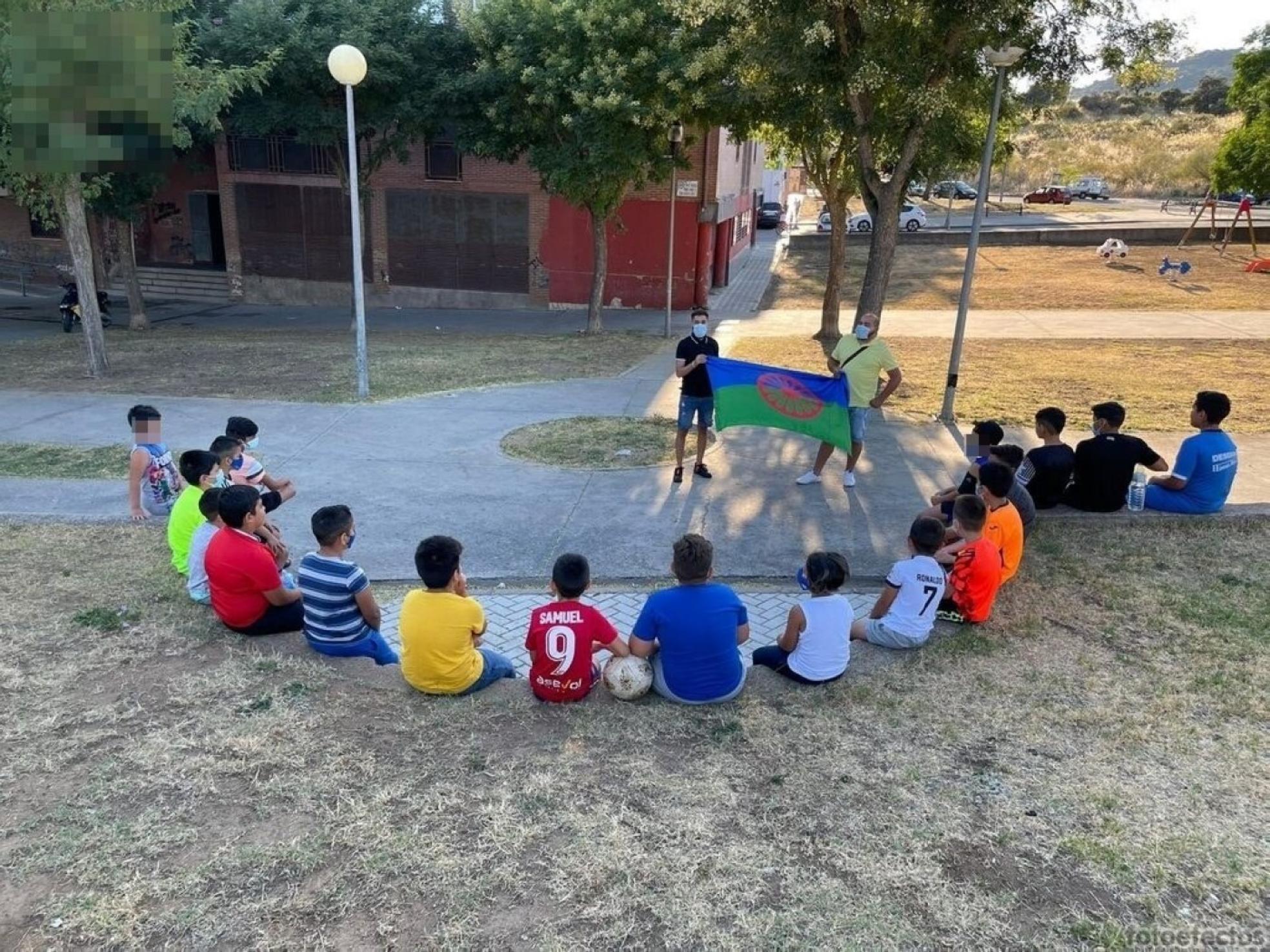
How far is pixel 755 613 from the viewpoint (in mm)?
6688

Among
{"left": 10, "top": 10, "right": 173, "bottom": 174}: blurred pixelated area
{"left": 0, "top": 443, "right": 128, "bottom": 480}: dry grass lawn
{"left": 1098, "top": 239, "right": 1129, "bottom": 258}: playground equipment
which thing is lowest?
{"left": 0, "top": 443, "right": 128, "bottom": 480}: dry grass lawn

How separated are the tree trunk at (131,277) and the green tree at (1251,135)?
29.9 m

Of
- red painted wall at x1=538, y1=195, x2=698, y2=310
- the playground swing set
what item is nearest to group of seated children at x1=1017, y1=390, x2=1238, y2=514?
red painted wall at x1=538, y1=195, x2=698, y2=310

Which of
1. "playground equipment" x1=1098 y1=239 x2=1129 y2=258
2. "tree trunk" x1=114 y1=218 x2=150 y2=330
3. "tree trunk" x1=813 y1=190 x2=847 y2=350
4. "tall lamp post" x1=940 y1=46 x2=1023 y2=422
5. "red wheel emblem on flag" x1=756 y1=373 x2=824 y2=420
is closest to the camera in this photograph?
"red wheel emblem on flag" x1=756 y1=373 x2=824 y2=420

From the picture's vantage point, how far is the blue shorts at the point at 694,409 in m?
9.10

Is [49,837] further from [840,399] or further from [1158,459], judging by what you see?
[1158,459]

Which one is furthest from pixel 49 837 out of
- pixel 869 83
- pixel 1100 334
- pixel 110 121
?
pixel 1100 334

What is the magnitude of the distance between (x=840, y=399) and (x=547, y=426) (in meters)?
3.95

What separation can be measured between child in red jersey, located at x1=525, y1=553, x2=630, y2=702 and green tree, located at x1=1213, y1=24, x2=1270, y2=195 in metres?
29.4

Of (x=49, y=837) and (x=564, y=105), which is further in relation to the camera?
(x=564, y=105)

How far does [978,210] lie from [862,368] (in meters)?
3.59

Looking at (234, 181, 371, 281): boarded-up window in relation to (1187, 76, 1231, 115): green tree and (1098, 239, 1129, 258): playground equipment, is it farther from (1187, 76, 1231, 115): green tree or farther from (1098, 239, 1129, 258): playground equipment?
(1187, 76, 1231, 115): green tree

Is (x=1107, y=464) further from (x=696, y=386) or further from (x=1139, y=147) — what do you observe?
(x=1139, y=147)

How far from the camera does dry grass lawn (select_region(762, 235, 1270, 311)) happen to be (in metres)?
23.1
